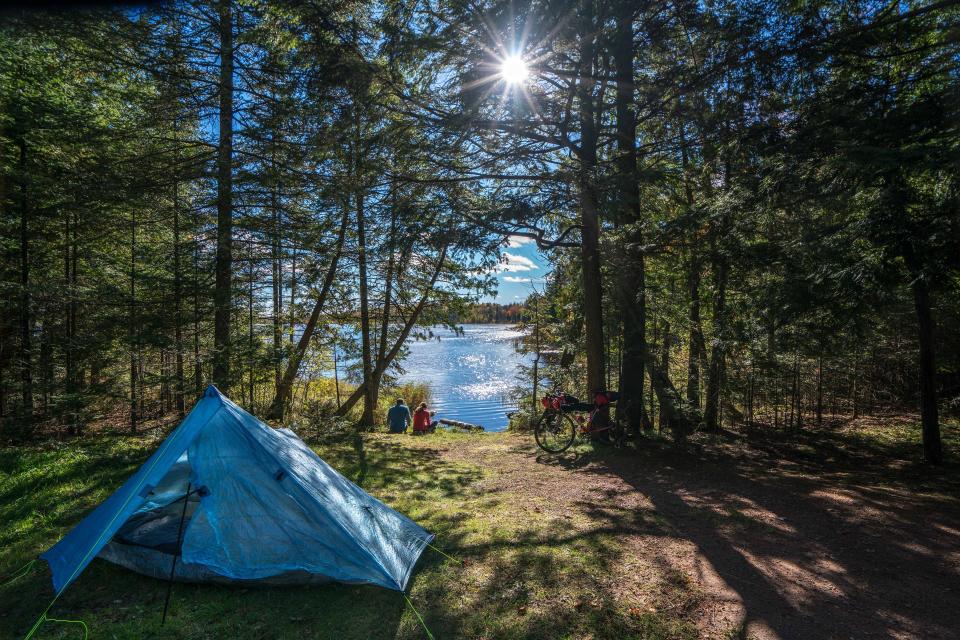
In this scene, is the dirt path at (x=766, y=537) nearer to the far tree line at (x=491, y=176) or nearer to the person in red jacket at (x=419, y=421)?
the far tree line at (x=491, y=176)

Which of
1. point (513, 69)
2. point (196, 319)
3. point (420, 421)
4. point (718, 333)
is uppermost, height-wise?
point (513, 69)

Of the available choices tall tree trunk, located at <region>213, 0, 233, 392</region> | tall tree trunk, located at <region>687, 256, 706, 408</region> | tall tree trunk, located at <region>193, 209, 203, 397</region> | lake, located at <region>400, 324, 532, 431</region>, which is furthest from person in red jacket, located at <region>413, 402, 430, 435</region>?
tall tree trunk, located at <region>687, 256, 706, 408</region>

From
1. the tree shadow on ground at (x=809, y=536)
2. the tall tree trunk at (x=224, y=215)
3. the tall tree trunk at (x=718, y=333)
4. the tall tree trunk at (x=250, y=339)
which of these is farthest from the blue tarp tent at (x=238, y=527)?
the tall tree trunk at (x=718, y=333)

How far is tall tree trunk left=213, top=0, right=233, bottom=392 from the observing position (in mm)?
8195

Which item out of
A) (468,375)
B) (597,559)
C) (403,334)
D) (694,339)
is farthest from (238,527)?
(468,375)

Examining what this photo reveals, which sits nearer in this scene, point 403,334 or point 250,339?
point 250,339

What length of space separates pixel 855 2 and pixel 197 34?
10128mm

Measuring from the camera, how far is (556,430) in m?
8.95

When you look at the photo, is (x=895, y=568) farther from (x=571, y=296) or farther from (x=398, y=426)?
(x=398, y=426)

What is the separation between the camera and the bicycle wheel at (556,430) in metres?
8.95

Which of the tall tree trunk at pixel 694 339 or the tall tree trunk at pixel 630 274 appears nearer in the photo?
the tall tree trunk at pixel 630 274

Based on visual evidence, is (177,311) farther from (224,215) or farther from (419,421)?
(419,421)

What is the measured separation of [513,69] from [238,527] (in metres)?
6.95

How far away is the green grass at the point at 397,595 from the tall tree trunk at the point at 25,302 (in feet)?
15.0
